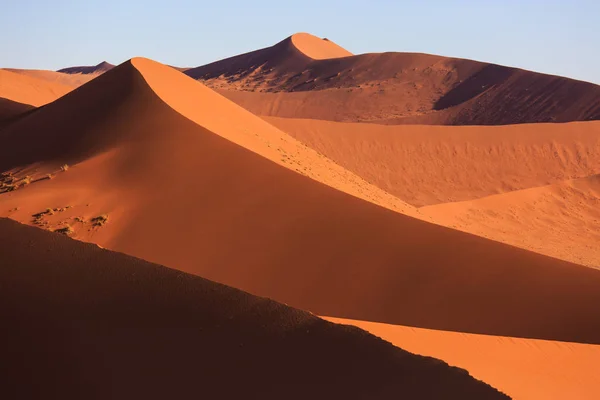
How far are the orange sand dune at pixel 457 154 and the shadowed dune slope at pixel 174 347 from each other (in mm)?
25320

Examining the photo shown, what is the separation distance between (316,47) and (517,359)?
293 feet

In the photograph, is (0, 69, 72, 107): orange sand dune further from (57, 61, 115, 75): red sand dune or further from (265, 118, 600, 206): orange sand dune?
(57, 61, 115, 75): red sand dune

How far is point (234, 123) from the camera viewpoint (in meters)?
19.2

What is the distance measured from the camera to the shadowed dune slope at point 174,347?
5570 mm

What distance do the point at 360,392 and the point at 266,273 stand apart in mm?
6177

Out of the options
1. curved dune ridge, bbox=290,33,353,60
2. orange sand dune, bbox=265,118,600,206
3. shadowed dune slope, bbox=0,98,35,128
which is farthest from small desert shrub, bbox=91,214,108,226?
curved dune ridge, bbox=290,33,353,60

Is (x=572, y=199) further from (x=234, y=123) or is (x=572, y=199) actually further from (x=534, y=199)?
(x=234, y=123)

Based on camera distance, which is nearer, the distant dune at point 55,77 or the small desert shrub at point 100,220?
the small desert shrub at point 100,220

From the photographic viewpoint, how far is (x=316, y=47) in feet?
309

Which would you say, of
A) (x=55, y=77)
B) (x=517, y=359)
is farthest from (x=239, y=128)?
(x=55, y=77)

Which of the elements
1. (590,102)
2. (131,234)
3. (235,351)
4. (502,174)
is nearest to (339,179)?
(131,234)

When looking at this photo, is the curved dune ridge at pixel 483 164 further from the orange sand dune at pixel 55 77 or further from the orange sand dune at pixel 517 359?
the orange sand dune at pixel 55 77

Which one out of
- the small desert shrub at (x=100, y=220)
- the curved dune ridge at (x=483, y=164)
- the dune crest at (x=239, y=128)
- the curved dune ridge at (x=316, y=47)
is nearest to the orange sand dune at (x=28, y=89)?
the curved dune ridge at (x=483, y=164)

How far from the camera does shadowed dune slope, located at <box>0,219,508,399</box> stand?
557cm
